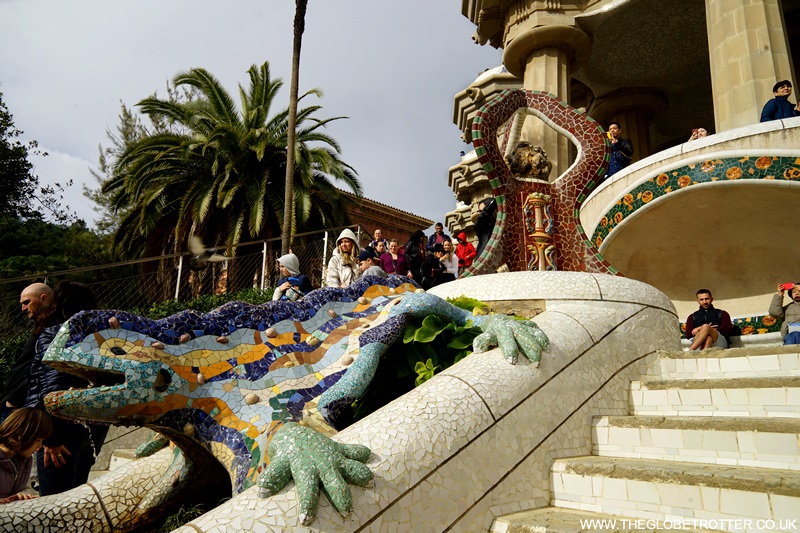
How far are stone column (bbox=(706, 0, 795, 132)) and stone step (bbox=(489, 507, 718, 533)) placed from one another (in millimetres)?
8086

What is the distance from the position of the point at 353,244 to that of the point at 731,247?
6.16 m

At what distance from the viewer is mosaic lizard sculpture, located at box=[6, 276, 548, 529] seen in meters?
2.53

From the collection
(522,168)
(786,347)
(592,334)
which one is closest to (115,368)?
(592,334)

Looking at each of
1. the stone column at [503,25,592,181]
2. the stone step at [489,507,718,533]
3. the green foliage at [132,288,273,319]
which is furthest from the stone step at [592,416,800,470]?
the stone column at [503,25,592,181]

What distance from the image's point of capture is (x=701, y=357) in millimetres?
4129

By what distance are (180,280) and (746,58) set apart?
11.4 metres

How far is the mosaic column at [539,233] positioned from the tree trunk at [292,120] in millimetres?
7345

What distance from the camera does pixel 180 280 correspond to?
1255 cm

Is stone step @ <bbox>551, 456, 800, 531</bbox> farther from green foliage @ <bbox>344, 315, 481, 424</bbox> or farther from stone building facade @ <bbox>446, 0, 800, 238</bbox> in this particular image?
A: stone building facade @ <bbox>446, 0, 800, 238</bbox>

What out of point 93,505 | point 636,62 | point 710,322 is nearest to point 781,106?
point 710,322

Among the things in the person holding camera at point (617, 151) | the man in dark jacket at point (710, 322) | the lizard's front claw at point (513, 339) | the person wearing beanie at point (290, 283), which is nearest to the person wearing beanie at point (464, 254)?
the person holding camera at point (617, 151)

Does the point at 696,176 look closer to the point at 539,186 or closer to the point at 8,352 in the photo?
the point at 539,186

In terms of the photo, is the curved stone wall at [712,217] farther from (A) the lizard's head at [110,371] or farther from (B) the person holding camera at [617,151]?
(A) the lizard's head at [110,371]

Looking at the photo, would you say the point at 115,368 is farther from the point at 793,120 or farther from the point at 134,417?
the point at 793,120
